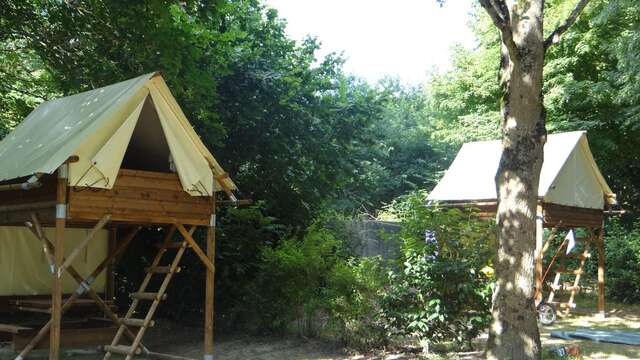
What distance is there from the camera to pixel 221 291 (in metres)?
12.9

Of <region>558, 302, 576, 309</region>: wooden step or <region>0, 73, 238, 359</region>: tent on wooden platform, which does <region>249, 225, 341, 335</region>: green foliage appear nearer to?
<region>0, 73, 238, 359</region>: tent on wooden platform

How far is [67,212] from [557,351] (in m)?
6.77

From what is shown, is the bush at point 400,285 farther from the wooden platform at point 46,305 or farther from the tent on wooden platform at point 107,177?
the wooden platform at point 46,305

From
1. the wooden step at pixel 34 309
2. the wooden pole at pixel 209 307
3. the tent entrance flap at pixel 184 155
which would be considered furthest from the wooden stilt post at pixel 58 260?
the wooden step at pixel 34 309

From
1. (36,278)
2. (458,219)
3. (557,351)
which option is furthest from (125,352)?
(557,351)

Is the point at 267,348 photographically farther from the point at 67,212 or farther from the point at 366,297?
the point at 67,212

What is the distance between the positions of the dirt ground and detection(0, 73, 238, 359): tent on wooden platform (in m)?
0.85

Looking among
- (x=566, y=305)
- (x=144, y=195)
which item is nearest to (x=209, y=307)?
(x=144, y=195)

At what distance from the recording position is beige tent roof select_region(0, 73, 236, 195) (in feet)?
26.0

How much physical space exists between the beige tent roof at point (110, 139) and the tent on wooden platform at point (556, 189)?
246 inches

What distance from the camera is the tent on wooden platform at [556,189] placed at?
44.9 ft

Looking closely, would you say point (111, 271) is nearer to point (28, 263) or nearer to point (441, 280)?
point (28, 263)

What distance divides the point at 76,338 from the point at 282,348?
10.9 feet

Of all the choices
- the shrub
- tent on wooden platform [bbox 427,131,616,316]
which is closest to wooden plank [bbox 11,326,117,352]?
the shrub
